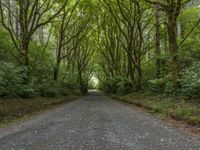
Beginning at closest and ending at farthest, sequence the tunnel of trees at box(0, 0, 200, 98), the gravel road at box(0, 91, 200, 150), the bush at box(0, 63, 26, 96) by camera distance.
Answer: the gravel road at box(0, 91, 200, 150) → the bush at box(0, 63, 26, 96) → the tunnel of trees at box(0, 0, 200, 98)

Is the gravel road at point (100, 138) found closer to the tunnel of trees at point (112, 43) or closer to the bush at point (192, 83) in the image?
the bush at point (192, 83)

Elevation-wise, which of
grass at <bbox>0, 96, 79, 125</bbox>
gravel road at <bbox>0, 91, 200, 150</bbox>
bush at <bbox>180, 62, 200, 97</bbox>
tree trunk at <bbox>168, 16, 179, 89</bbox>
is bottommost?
gravel road at <bbox>0, 91, 200, 150</bbox>

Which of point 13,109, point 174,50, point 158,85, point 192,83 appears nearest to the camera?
point 192,83

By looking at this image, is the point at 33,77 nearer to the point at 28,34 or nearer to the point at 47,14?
the point at 28,34

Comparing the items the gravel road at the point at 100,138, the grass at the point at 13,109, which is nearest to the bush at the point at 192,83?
the gravel road at the point at 100,138

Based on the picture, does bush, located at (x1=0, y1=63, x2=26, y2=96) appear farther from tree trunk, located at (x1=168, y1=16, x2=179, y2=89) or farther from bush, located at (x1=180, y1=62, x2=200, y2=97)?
bush, located at (x1=180, y1=62, x2=200, y2=97)

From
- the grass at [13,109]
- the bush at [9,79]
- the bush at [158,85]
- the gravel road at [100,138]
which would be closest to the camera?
the gravel road at [100,138]

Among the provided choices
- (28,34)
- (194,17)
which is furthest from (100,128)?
(194,17)

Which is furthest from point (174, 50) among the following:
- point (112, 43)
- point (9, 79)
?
point (112, 43)

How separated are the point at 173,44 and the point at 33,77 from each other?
10.4 metres

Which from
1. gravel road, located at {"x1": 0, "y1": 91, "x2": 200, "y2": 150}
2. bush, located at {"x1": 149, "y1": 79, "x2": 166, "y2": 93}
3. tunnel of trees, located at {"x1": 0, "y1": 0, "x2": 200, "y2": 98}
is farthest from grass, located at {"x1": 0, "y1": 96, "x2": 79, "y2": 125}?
bush, located at {"x1": 149, "y1": 79, "x2": 166, "y2": 93}

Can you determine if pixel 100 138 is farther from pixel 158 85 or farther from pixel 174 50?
pixel 158 85

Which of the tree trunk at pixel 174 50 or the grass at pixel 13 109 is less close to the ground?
the tree trunk at pixel 174 50

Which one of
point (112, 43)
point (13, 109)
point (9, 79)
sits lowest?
point (13, 109)
